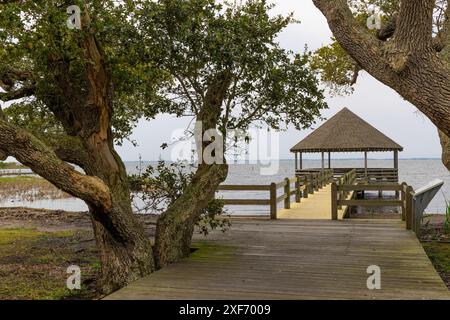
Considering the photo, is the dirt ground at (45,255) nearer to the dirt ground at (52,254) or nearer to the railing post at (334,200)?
the dirt ground at (52,254)

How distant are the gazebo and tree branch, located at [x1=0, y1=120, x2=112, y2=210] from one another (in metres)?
21.2

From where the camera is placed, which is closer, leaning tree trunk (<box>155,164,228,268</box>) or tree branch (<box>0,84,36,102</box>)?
leaning tree trunk (<box>155,164,228,268</box>)

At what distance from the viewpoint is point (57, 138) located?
8164 mm

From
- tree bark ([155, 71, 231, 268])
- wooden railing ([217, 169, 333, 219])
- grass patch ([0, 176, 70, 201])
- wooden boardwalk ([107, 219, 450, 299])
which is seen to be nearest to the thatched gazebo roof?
wooden railing ([217, 169, 333, 219])

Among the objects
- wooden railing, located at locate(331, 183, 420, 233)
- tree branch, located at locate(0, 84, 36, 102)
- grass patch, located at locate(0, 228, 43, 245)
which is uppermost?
tree branch, located at locate(0, 84, 36, 102)

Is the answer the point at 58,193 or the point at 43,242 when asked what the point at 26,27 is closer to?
the point at 43,242

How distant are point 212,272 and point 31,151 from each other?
3.17 m

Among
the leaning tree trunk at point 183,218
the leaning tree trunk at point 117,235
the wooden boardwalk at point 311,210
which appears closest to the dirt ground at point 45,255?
the leaning tree trunk at point 117,235

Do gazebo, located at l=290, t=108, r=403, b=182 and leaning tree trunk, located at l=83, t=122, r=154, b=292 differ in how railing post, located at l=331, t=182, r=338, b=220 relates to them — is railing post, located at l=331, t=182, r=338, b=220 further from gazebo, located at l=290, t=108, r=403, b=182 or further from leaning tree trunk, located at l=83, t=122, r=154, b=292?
gazebo, located at l=290, t=108, r=403, b=182

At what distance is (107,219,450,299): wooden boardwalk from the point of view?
19.6 ft

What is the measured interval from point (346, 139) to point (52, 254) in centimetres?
1989

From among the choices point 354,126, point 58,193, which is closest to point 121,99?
point 354,126

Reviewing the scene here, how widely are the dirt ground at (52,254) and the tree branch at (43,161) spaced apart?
2.42m

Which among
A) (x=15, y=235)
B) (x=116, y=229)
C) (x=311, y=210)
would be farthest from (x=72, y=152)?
(x=311, y=210)
